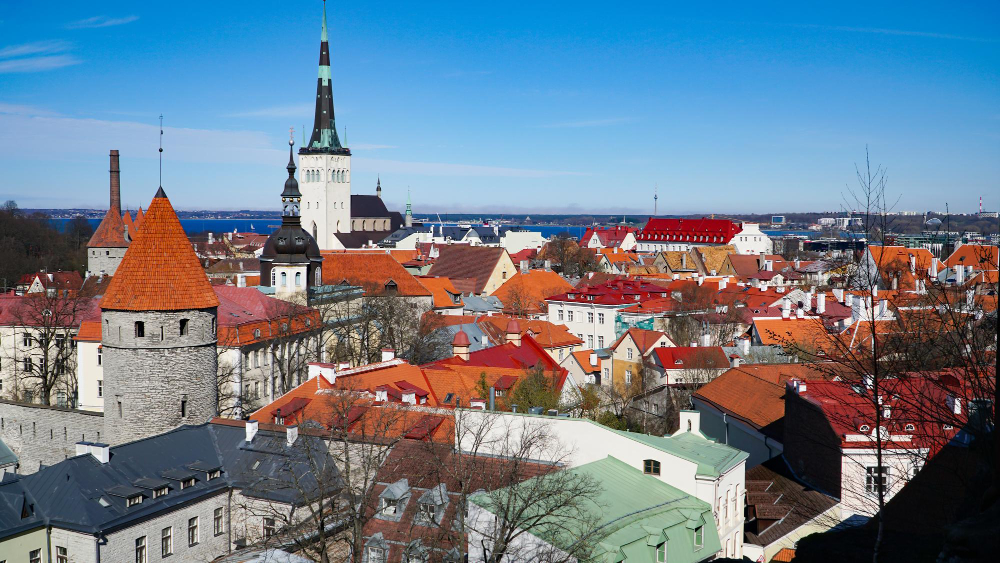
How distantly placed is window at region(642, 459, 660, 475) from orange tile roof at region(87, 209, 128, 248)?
202ft

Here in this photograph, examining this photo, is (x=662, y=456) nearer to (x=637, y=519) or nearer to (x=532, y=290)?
(x=637, y=519)

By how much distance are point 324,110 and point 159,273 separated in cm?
7011

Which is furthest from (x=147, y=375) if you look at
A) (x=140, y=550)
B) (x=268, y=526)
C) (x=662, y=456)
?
(x=662, y=456)

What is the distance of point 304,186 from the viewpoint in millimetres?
98562

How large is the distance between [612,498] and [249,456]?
1018 cm

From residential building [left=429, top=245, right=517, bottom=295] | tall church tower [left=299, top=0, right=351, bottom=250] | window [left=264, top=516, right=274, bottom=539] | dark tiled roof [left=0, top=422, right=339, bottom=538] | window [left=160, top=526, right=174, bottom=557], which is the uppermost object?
tall church tower [left=299, top=0, right=351, bottom=250]

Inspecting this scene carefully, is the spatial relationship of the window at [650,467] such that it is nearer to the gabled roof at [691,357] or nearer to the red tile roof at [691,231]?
the gabled roof at [691,357]

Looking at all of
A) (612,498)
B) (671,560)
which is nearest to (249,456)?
(612,498)

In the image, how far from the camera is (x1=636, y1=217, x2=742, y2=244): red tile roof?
129 m

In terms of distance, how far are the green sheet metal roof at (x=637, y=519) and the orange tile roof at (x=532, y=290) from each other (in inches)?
1658

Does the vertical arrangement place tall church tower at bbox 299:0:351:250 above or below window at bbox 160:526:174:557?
above

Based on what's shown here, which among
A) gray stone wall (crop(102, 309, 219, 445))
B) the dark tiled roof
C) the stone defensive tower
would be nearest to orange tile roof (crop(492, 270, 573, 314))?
the stone defensive tower

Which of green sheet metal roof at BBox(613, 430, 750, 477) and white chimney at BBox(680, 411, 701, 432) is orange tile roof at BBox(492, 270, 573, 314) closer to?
white chimney at BBox(680, 411, 701, 432)

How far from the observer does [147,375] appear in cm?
2644
